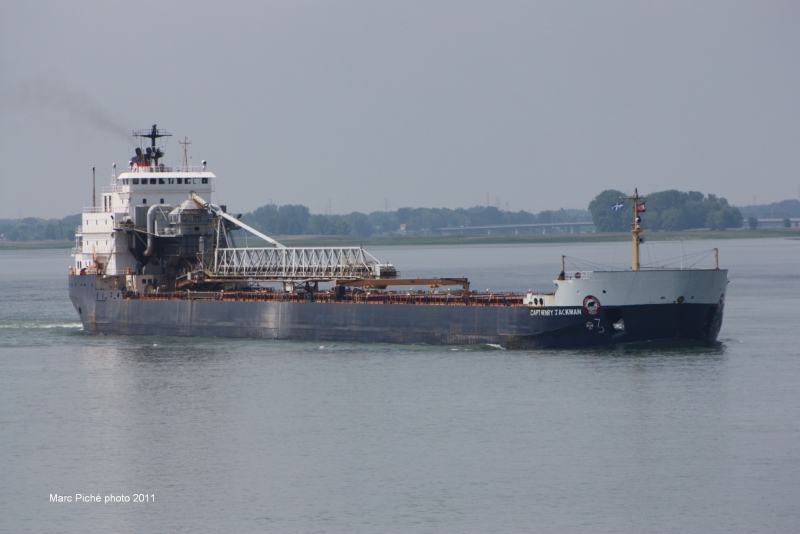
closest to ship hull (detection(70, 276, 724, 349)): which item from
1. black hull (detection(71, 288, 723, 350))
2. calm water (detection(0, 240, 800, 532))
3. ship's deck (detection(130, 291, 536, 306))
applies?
black hull (detection(71, 288, 723, 350))

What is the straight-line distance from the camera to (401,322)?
46844 millimetres

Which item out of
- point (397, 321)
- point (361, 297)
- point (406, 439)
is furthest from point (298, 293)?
point (406, 439)

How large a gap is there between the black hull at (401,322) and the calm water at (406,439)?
35.9 inches

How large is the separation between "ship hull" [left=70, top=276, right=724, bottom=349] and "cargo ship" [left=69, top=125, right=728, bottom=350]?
0.17ft

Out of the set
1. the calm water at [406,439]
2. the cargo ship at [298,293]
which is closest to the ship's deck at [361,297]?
the cargo ship at [298,293]

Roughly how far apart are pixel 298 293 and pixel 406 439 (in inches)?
841

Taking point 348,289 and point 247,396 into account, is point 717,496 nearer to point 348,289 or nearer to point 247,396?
point 247,396

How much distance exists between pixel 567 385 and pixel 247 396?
1100 centimetres

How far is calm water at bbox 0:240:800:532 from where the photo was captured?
24562 millimetres

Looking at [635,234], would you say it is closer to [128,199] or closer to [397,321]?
[397,321]

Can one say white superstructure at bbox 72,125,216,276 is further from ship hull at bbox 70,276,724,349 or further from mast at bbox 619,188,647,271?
mast at bbox 619,188,647,271

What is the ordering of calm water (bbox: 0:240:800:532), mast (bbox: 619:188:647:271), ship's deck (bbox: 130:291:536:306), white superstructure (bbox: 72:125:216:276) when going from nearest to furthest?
1. calm water (bbox: 0:240:800:532)
2. mast (bbox: 619:188:647:271)
3. ship's deck (bbox: 130:291:536:306)
4. white superstructure (bbox: 72:125:216:276)

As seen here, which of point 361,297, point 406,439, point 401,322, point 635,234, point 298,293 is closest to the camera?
point 406,439

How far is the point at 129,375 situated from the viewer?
4200 centimetres
